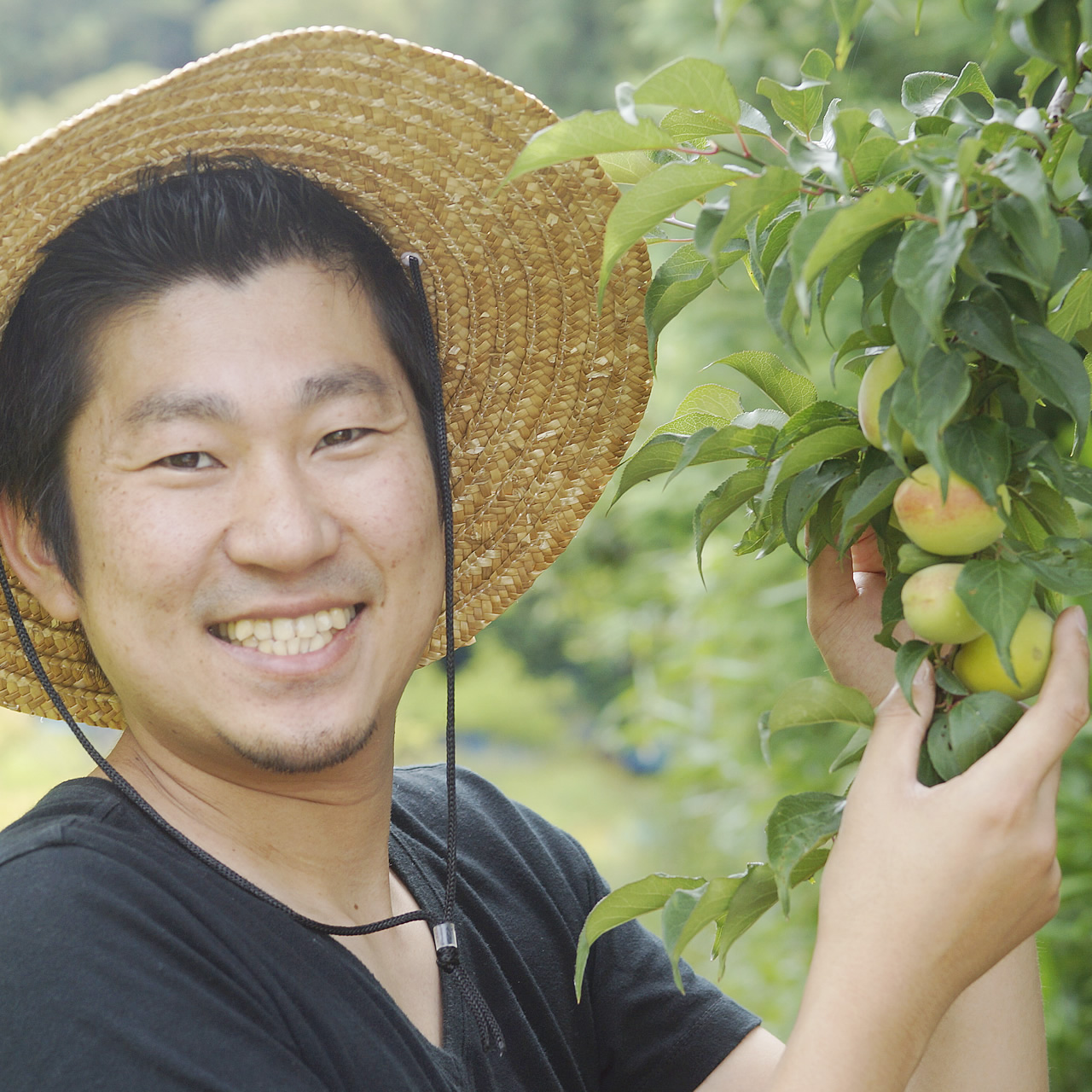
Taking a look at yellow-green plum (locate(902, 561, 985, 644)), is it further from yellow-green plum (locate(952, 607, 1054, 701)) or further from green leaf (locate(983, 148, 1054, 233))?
green leaf (locate(983, 148, 1054, 233))

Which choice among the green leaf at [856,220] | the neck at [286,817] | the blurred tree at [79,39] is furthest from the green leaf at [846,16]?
the blurred tree at [79,39]

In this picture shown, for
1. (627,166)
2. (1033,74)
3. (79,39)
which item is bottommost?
(1033,74)

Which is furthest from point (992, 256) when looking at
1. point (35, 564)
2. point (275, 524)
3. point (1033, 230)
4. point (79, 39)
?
point (79, 39)

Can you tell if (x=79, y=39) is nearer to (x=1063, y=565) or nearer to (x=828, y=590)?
(x=828, y=590)

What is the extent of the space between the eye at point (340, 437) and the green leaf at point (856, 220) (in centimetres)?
50

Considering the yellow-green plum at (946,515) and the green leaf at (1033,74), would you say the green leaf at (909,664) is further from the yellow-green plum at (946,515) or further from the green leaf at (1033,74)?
the green leaf at (1033,74)

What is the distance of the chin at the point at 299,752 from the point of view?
102 centimetres

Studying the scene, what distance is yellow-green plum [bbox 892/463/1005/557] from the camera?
2.50ft

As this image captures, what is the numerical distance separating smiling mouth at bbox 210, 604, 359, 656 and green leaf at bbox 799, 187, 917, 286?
555 millimetres

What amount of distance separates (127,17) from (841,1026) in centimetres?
1576

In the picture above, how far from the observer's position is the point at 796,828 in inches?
32.5

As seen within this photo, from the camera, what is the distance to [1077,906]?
200cm

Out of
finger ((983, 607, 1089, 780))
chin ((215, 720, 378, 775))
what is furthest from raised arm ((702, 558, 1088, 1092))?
chin ((215, 720, 378, 775))

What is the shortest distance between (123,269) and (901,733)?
0.78 m
